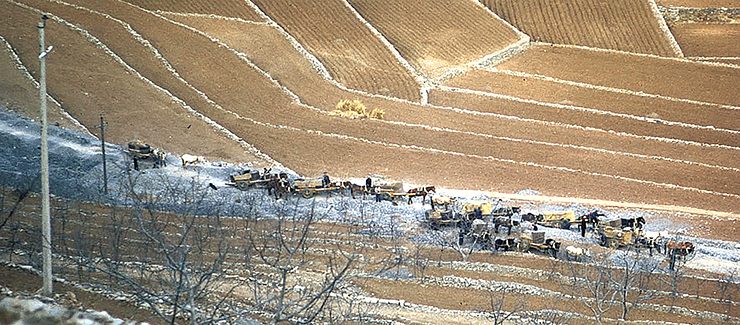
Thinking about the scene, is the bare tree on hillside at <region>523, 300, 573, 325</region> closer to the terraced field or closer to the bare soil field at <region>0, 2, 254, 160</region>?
the terraced field

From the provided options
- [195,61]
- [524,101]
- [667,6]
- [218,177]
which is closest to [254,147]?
[218,177]

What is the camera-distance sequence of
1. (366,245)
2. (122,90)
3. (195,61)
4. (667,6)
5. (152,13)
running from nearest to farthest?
(366,245) → (122,90) → (195,61) → (152,13) → (667,6)

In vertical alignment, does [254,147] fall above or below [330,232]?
above

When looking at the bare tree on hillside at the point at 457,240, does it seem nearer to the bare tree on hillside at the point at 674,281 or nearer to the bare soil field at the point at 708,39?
the bare tree on hillside at the point at 674,281

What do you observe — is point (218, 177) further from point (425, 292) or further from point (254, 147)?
point (425, 292)

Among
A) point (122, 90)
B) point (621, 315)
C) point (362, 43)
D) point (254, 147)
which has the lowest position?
point (621, 315)

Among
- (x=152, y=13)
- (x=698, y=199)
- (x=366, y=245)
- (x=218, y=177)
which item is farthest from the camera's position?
(x=152, y=13)

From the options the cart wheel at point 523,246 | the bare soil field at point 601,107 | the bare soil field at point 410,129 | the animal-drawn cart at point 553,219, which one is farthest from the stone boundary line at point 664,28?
the cart wheel at point 523,246

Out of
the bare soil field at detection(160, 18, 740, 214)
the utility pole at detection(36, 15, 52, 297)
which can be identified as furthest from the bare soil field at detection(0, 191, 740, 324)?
the bare soil field at detection(160, 18, 740, 214)
